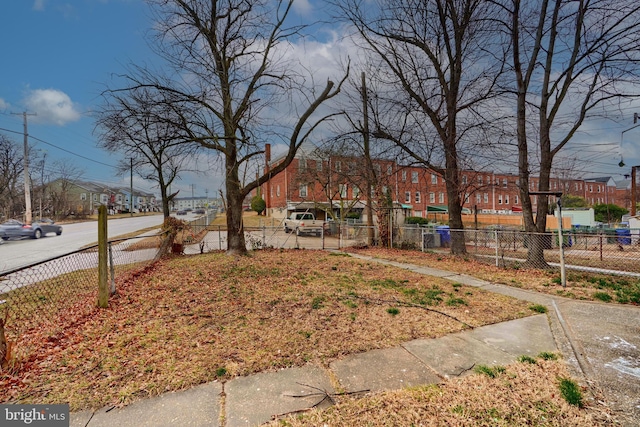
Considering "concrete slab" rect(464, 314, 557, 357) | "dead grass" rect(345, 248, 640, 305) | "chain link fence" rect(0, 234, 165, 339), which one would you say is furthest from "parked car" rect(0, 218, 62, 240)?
"concrete slab" rect(464, 314, 557, 357)

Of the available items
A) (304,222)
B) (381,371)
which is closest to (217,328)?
(381,371)

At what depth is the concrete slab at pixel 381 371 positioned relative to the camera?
259cm

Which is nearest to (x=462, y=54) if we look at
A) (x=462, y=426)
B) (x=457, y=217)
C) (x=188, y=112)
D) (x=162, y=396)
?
(x=457, y=217)

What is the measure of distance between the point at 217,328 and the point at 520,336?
3.78m

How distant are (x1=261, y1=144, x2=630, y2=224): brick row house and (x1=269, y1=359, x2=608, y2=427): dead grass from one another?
811 cm

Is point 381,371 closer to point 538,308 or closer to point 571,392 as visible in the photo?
point 571,392

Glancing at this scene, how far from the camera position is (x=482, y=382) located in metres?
2.60

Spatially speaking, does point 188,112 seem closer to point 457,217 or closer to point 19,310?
point 19,310

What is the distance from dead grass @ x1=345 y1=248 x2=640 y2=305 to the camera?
5.61m

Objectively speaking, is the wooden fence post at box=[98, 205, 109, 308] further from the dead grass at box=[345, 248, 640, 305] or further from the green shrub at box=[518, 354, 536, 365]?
the dead grass at box=[345, 248, 640, 305]

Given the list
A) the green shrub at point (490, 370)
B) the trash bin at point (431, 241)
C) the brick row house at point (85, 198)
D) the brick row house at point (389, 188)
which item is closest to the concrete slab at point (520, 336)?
the green shrub at point (490, 370)

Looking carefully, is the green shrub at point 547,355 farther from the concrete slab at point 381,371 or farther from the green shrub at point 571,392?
the concrete slab at point 381,371

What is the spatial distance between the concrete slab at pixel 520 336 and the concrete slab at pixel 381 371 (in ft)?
3.76

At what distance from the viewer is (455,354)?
318cm
